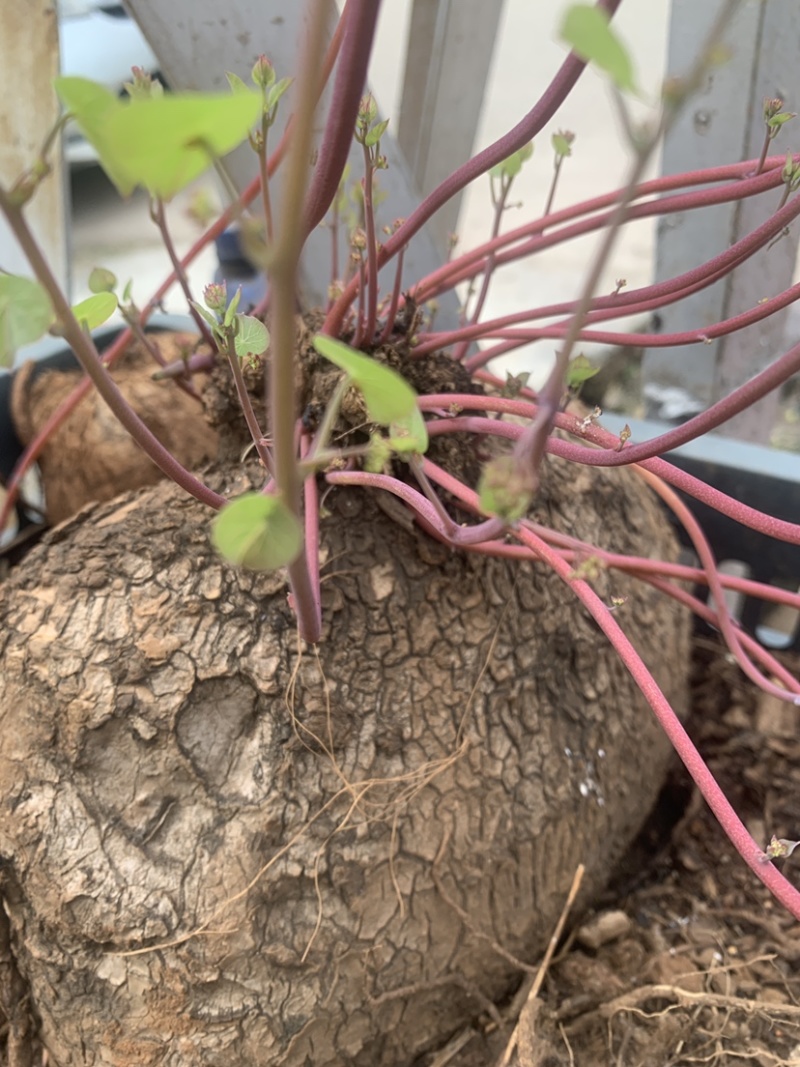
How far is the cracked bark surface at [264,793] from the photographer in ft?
1.55

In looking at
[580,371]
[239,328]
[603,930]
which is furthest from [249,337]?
[603,930]

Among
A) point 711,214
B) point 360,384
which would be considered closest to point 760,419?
point 711,214

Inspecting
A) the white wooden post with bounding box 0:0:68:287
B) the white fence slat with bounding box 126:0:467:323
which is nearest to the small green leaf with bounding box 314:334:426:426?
the white fence slat with bounding box 126:0:467:323

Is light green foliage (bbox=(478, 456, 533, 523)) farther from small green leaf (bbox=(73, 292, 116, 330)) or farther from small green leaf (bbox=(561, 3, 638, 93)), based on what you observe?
small green leaf (bbox=(73, 292, 116, 330))

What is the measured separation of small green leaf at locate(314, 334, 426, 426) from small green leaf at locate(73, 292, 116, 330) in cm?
16

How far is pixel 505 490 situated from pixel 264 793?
327 millimetres

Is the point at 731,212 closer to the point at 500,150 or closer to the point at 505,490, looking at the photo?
the point at 500,150

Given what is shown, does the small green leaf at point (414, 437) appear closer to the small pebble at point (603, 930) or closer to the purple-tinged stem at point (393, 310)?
the purple-tinged stem at point (393, 310)

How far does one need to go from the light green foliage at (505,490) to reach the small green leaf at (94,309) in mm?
206

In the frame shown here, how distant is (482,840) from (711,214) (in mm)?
765

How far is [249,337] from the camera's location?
1.30 feet

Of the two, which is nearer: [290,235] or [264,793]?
[290,235]

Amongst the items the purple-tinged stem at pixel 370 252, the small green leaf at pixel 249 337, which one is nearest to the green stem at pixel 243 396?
the small green leaf at pixel 249 337

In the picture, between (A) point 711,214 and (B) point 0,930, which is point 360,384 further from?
(A) point 711,214
